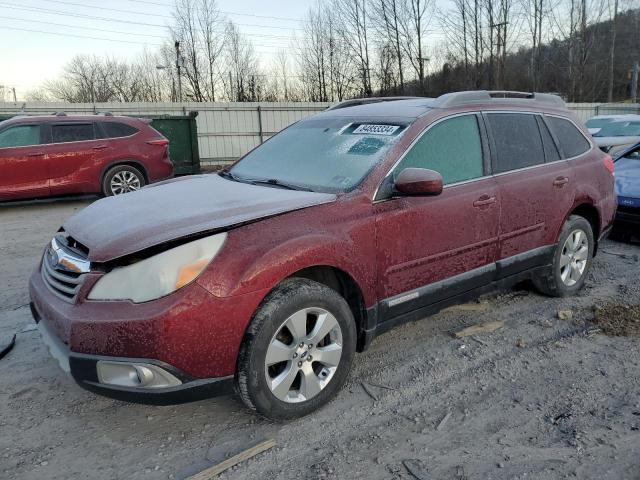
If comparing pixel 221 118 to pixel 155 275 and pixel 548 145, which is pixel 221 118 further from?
pixel 155 275

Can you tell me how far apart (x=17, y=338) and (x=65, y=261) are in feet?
5.08

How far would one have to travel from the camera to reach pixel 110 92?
40469 mm

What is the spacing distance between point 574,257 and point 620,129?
24.6 ft

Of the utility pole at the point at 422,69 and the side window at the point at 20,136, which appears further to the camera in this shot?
the utility pole at the point at 422,69

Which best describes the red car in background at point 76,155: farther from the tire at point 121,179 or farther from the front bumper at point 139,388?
the front bumper at point 139,388

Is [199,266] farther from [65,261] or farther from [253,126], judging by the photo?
[253,126]

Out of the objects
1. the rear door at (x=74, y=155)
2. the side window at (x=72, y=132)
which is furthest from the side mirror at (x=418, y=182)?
the side window at (x=72, y=132)

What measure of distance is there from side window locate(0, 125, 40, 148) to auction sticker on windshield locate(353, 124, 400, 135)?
783cm

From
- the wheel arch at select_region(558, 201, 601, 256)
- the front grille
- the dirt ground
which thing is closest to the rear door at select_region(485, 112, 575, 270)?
the wheel arch at select_region(558, 201, 601, 256)

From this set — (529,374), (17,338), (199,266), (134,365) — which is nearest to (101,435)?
(134,365)

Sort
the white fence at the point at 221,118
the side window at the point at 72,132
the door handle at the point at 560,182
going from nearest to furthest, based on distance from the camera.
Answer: the door handle at the point at 560,182
the side window at the point at 72,132
the white fence at the point at 221,118

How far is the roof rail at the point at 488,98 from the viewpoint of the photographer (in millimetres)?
3623

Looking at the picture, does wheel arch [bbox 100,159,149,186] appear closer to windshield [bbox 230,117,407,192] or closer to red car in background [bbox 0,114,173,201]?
red car in background [bbox 0,114,173,201]

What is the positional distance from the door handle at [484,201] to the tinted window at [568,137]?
3.92 feet
